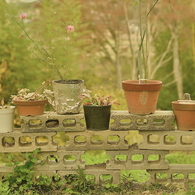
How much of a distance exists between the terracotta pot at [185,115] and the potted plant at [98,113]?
0.71m

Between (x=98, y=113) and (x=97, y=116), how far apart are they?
39 mm

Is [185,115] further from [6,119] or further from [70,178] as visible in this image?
[6,119]

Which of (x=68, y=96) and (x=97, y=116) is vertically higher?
(x=68, y=96)

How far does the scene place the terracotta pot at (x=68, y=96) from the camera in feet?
12.8

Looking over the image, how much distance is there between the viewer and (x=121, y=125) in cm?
392

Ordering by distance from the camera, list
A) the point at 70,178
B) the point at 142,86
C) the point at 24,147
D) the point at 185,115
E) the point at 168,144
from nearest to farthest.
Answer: the point at 142,86 → the point at 185,115 → the point at 168,144 → the point at 24,147 → the point at 70,178

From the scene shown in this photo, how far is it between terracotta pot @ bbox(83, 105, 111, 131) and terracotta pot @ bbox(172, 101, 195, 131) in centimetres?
72

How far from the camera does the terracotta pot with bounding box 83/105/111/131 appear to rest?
387 cm

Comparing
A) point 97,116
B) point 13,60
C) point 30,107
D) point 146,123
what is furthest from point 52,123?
point 13,60

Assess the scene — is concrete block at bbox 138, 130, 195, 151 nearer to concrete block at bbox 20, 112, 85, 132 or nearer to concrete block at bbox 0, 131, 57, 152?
concrete block at bbox 20, 112, 85, 132

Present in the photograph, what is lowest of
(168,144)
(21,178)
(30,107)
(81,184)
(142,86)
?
(81,184)

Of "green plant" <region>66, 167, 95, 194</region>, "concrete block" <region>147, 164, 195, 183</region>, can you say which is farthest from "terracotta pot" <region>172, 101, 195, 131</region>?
"green plant" <region>66, 167, 95, 194</region>

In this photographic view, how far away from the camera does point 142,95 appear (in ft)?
12.5

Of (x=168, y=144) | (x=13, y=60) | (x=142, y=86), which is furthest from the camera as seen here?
(x=13, y=60)
